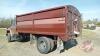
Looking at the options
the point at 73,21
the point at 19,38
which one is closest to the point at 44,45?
the point at 73,21

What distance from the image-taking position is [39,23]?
32.6 ft

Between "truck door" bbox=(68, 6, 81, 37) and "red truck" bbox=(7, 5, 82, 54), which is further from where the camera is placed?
"truck door" bbox=(68, 6, 81, 37)

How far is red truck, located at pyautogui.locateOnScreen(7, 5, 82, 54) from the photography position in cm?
825

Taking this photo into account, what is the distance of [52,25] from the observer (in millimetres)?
8859

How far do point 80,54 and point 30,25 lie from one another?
4.10 metres

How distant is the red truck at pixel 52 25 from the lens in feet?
27.1

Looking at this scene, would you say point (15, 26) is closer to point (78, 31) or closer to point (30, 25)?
point (30, 25)

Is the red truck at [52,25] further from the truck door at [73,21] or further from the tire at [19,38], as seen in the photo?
the tire at [19,38]

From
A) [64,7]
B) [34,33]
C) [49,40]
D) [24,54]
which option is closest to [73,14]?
[64,7]

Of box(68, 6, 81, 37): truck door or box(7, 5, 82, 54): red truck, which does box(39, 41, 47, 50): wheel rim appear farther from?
box(68, 6, 81, 37): truck door

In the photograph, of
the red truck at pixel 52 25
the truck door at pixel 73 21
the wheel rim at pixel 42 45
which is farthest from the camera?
the wheel rim at pixel 42 45

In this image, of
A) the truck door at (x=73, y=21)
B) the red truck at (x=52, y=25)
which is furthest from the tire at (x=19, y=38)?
the truck door at (x=73, y=21)

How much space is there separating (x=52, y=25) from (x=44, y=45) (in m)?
1.33

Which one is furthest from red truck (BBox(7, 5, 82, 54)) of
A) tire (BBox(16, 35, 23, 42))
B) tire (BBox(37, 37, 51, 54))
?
tire (BBox(16, 35, 23, 42))
